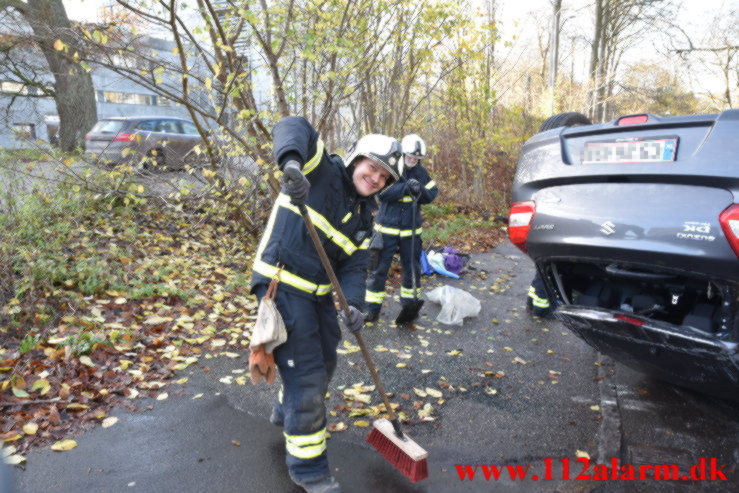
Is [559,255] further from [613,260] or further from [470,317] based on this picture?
[470,317]

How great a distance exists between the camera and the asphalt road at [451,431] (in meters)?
2.68

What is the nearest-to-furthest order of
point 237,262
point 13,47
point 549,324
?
point 549,324 < point 237,262 < point 13,47

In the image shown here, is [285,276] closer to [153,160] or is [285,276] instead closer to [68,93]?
[153,160]

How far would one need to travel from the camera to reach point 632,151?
266cm

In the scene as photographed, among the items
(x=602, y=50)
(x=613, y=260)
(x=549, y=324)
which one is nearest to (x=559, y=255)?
(x=613, y=260)

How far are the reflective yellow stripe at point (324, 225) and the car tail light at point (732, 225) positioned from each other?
1790 mm

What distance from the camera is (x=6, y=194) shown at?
5.54 meters

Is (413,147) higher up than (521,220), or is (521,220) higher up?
(413,147)

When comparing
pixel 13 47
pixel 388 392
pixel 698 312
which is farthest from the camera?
pixel 13 47

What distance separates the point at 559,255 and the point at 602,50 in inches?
846

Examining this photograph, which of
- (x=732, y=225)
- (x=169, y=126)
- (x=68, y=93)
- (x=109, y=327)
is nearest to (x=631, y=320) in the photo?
(x=732, y=225)

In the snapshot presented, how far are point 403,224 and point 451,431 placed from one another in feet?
8.45

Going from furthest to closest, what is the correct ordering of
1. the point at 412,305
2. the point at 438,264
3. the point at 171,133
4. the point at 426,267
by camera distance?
the point at 171,133 < the point at 438,264 < the point at 426,267 < the point at 412,305

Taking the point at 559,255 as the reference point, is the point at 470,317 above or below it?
below
